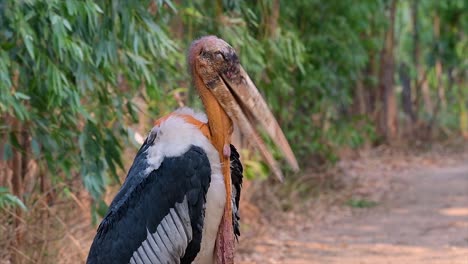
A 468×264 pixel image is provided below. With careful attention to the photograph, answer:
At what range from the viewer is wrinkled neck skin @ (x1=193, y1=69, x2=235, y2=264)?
12.6 ft

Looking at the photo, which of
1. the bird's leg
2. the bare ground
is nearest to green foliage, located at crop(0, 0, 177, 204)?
the bird's leg

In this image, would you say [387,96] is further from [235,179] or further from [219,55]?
[219,55]

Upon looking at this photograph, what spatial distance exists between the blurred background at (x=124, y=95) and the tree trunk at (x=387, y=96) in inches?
107

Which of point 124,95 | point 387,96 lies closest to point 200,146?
point 124,95

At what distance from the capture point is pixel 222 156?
12.6 ft

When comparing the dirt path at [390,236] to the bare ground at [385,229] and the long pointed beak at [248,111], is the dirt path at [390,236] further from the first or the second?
the long pointed beak at [248,111]

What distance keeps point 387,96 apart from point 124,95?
1148 centimetres

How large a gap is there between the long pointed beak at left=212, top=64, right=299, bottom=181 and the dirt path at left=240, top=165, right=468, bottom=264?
3.86 metres

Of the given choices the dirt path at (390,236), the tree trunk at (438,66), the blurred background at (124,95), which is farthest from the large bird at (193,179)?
the tree trunk at (438,66)

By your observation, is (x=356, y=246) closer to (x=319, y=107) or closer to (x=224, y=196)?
(x=319, y=107)

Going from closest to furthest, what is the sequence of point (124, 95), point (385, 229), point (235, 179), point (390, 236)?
point (235, 179) → point (124, 95) → point (390, 236) → point (385, 229)

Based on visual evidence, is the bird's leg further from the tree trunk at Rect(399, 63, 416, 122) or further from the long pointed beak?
the tree trunk at Rect(399, 63, 416, 122)

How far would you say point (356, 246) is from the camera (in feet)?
28.0

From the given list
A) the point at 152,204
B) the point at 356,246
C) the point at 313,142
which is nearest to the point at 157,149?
the point at 152,204
